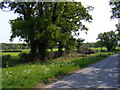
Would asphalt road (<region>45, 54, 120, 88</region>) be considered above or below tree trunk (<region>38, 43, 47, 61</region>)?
below

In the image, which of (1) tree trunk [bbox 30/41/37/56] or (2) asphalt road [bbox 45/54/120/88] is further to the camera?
(1) tree trunk [bbox 30/41/37/56]

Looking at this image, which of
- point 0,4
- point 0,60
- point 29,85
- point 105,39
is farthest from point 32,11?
point 105,39

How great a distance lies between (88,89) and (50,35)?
49.1 feet

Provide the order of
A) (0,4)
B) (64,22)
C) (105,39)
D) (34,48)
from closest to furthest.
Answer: (0,4)
(34,48)
(64,22)
(105,39)

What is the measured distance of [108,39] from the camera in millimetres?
96875

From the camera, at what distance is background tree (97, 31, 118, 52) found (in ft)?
310

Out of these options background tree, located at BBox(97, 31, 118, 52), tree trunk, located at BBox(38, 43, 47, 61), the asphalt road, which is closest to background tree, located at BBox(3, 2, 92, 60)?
tree trunk, located at BBox(38, 43, 47, 61)

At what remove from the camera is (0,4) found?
22.2 metres

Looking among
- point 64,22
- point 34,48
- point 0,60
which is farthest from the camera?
point 64,22

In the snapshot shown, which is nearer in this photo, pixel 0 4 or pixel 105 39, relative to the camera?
pixel 0 4

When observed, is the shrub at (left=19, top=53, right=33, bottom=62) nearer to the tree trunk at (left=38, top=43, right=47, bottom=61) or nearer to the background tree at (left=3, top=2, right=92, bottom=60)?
the background tree at (left=3, top=2, right=92, bottom=60)

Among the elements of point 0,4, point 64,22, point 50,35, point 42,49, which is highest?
point 0,4

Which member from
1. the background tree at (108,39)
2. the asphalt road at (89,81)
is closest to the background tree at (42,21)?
the asphalt road at (89,81)

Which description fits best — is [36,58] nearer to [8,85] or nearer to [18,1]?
[18,1]
